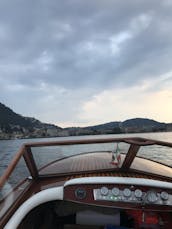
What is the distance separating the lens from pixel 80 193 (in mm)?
3381

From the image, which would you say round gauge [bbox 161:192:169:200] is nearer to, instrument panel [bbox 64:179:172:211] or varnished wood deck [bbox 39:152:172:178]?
instrument panel [bbox 64:179:172:211]

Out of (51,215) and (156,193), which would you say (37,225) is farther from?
(156,193)

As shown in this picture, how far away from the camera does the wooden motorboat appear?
3311 mm

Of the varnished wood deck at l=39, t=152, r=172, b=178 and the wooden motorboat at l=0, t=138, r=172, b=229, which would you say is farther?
the varnished wood deck at l=39, t=152, r=172, b=178

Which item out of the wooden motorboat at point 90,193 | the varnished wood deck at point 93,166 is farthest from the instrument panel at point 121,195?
the varnished wood deck at point 93,166

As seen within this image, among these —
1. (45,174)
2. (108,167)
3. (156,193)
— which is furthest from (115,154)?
(156,193)

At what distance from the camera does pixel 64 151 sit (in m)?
6.20

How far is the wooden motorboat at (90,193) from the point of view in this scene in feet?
10.9

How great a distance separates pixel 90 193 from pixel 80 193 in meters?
0.10

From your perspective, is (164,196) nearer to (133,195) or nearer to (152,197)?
(152,197)

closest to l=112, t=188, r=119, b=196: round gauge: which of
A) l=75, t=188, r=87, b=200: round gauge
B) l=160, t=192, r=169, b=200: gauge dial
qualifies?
l=75, t=188, r=87, b=200: round gauge

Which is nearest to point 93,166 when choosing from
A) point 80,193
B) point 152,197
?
point 80,193

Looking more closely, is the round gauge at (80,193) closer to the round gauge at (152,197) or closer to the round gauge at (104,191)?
the round gauge at (104,191)

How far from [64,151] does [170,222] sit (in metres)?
2.62
